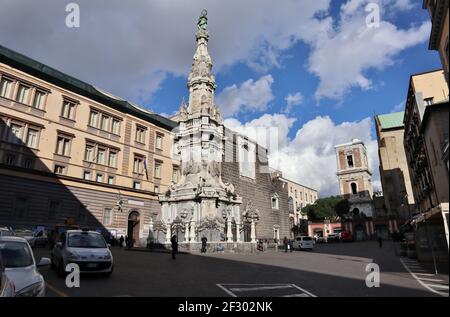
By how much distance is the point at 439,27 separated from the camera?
1579 cm

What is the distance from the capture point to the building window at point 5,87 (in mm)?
28062

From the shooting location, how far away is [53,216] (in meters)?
29.3

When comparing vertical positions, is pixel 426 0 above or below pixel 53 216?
above

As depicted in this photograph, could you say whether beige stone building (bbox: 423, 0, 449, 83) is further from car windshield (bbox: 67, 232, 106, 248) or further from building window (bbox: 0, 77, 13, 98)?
building window (bbox: 0, 77, 13, 98)

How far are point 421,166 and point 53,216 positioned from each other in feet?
117

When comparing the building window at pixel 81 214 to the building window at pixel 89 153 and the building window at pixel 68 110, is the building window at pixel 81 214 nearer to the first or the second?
the building window at pixel 89 153

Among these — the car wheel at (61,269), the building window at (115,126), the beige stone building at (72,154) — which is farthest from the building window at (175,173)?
the car wheel at (61,269)

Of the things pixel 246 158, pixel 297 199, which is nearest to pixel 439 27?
pixel 246 158

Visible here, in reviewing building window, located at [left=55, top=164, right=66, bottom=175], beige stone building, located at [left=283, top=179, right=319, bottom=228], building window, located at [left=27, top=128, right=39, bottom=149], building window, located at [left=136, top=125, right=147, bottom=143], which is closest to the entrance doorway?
building window, located at [left=55, top=164, right=66, bottom=175]

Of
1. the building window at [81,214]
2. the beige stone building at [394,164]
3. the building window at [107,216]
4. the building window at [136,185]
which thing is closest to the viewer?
the building window at [81,214]

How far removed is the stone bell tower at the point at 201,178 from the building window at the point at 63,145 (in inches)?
474

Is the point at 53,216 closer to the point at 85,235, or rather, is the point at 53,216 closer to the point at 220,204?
the point at 220,204

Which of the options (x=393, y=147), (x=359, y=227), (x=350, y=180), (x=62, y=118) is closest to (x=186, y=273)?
(x=62, y=118)

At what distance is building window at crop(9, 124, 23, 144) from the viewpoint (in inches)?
1103
